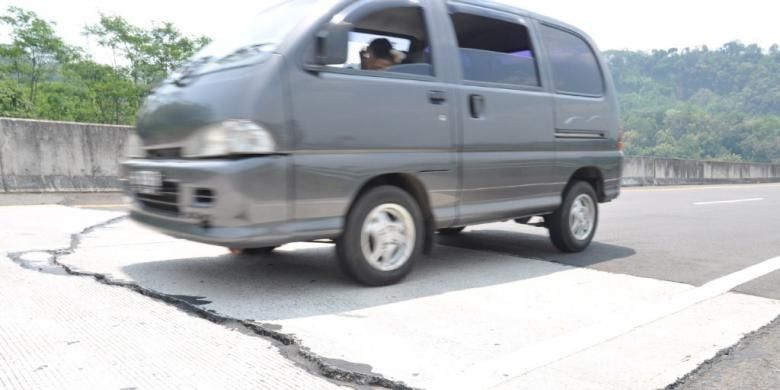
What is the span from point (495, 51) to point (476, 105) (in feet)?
1.92

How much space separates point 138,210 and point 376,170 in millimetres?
1499

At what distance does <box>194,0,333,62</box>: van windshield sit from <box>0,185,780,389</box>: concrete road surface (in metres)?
1.41

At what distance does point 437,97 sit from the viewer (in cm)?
383

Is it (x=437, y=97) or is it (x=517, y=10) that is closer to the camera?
(x=437, y=97)

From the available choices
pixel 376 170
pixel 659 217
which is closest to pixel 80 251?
pixel 376 170

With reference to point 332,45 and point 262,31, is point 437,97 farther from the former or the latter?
point 262,31

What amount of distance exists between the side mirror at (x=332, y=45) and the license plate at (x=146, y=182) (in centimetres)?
116

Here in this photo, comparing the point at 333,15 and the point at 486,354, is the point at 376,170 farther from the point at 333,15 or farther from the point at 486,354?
the point at 486,354

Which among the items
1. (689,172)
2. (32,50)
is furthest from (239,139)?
(32,50)

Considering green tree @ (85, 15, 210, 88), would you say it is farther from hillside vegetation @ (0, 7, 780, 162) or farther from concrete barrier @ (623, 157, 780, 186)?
concrete barrier @ (623, 157, 780, 186)

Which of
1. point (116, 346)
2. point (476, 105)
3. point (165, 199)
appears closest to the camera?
point (116, 346)

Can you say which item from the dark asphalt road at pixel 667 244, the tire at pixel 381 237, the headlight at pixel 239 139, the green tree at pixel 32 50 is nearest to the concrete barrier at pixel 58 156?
the dark asphalt road at pixel 667 244

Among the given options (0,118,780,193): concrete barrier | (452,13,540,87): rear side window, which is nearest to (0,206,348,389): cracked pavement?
(452,13,540,87): rear side window

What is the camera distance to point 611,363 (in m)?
2.49
